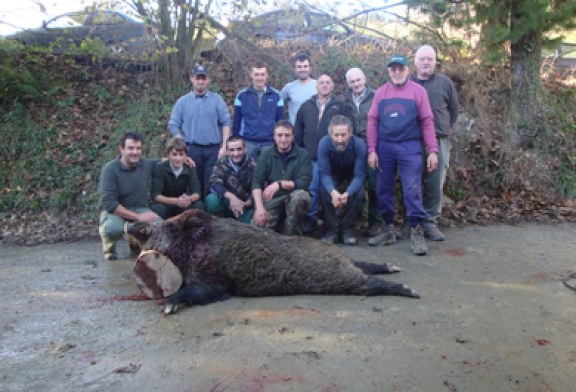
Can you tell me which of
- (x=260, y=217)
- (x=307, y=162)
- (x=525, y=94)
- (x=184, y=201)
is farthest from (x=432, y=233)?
(x=525, y=94)

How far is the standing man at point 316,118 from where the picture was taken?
668 cm

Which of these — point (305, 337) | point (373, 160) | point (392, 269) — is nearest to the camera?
point (305, 337)

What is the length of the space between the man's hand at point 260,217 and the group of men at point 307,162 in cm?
1

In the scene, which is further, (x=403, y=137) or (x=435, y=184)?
(x=435, y=184)

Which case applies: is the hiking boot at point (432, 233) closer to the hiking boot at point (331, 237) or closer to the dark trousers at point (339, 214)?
the dark trousers at point (339, 214)

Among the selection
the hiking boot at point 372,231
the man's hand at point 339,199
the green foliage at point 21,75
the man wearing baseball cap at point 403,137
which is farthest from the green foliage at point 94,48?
the hiking boot at point 372,231

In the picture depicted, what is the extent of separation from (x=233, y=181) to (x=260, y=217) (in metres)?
0.76

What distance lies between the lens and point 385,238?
6.32m

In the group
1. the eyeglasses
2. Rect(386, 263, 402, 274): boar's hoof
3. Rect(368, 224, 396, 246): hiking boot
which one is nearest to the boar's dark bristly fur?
Rect(386, 263, 402, 274): boar's hoof

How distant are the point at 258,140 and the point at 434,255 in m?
2.76

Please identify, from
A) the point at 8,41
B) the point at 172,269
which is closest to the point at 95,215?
the point at 172,269

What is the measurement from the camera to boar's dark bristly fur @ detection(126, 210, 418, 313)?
454cm

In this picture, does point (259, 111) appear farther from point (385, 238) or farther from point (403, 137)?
point (385, 238)

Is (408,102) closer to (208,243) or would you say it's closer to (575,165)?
(208,243)
